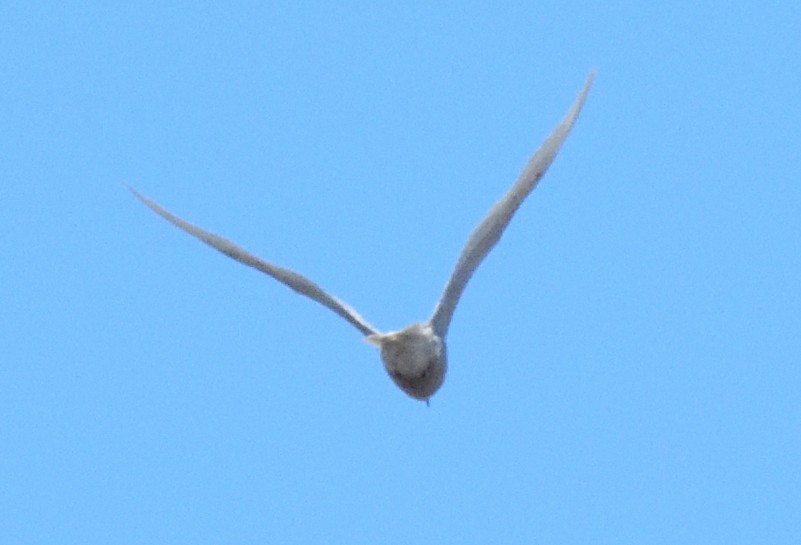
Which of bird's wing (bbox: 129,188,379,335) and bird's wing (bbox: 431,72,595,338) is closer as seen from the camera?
bird's wing (bbox: 431,72,595,338)

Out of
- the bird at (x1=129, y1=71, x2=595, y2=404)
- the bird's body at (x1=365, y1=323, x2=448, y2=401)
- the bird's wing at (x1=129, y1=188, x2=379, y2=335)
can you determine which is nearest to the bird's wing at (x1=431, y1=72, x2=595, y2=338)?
the bird at (x1=129, y1=71, x2=595, y2=404)

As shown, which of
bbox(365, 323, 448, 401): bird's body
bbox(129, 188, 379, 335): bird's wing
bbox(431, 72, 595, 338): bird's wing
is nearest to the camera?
bbox(365, 323, 448, 401): bird's body

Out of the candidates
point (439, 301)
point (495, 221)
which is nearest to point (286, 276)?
point (439, 301)

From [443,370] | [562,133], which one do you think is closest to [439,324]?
[443,370]

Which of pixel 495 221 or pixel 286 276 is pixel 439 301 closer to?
pixel 495 221

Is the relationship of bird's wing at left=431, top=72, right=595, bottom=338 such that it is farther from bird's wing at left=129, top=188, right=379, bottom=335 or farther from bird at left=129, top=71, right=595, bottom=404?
bird's wing at left=129, top=188, right=379, bottom=335

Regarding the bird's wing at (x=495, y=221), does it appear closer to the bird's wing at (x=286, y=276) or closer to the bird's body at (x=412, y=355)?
the bird's body at (x=412, y=355)

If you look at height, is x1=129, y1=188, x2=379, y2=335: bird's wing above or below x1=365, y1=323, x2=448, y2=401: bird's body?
above

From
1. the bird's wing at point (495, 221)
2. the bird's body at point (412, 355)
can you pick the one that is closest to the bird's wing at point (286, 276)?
the bird's body at point (412, 355)
